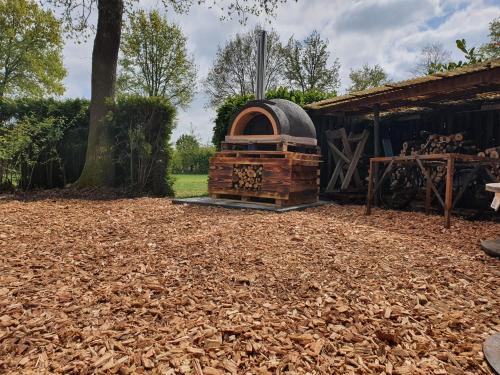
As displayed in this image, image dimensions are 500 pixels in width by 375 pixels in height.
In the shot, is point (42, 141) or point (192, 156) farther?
point (192, 156)

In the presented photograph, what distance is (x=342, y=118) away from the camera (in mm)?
10000

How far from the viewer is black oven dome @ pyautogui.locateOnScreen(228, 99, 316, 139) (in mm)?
7508

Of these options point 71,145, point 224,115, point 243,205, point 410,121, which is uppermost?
point 224,115

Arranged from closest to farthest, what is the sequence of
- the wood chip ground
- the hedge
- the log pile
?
the wood chip ground → the log pile → the hedge

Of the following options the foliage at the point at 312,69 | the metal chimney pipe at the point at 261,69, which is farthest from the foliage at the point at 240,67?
the metal chimney pipe at the point at 261,69

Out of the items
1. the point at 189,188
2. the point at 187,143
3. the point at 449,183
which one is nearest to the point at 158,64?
the point at 187,143

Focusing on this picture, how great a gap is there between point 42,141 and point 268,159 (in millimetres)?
7097

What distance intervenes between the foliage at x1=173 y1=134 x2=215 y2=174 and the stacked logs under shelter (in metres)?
19.9

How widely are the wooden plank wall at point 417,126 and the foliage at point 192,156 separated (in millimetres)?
18780

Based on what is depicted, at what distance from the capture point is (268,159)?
7.49 metres

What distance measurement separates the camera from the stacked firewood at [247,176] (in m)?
7.73

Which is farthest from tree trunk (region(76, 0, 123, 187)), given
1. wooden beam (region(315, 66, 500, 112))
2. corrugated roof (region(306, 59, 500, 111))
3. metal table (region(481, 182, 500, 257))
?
metal table (region(481, 182, 500, 257))

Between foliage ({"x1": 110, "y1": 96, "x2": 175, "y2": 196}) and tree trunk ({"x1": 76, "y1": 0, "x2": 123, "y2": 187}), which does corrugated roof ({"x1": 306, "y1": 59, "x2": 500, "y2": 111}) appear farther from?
tree trunk ({"x1": 76, "y1": 0, "x2": 123, "y2": 187})

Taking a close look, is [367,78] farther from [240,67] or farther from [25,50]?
[25,50]
